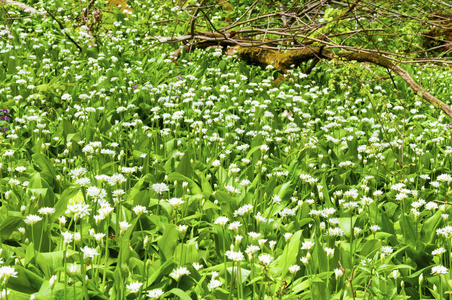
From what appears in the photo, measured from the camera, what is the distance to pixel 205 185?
2781 mm

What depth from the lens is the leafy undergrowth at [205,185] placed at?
1874 millimetres

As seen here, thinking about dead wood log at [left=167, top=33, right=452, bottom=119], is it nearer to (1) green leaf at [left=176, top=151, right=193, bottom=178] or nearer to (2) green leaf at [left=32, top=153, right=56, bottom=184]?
(1) green leaf at [left=176, top=151, right=193, bottom=178]

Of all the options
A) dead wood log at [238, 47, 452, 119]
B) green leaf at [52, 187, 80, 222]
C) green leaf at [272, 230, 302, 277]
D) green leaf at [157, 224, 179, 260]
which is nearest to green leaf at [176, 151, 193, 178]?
green leaf at [52, 187, 80, 222]

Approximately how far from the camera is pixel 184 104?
4262mm

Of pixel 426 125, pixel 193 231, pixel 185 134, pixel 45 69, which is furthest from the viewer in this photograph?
pixel 45 69

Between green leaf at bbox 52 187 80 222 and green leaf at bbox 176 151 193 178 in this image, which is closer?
green leaf at bbox 52 187 80 222

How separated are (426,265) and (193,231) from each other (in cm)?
117

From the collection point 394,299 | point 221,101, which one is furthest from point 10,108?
point 394,299

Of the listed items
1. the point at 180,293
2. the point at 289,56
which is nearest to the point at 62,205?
the point at 180,293

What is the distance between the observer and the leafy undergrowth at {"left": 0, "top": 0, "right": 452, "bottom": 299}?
6.15ft

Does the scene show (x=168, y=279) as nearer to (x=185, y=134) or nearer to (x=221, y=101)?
(x=185, y=134)

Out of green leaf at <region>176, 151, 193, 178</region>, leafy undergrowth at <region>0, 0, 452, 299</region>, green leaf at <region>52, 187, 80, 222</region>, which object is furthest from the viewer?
green leaf at <region>176, 151, 193, 178</region>

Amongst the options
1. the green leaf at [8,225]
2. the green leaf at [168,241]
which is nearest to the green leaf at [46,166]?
the green leaf at [8,225]

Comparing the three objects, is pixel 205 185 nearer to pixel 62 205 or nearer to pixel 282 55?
pixel 62 205
